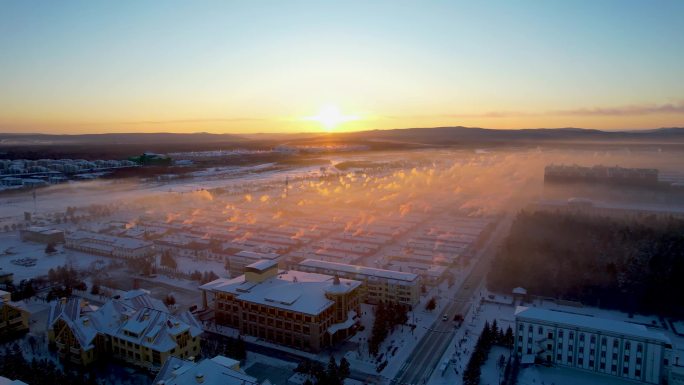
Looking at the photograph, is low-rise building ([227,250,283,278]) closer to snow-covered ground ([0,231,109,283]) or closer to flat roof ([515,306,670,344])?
snow-covered ground ([0,231,109,283])

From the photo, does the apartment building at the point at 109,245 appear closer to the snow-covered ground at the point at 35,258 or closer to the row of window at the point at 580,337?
the snow-covered ground at the point at 35,258

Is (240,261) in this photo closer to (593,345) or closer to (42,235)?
(42,235)

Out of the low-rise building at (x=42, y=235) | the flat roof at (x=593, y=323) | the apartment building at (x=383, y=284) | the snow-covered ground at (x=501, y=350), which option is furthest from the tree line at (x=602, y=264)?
the low-rise building at (x=42, y=235)

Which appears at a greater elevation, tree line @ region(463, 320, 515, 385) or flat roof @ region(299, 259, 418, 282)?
flat roof @ region(299, 259, 418, 282)

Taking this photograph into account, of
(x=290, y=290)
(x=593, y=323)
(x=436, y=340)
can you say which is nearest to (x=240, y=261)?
(x=290, y=290)

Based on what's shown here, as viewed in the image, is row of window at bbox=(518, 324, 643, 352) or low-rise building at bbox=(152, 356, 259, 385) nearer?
low-rise building at bbox=(152, 356, 259, 385)

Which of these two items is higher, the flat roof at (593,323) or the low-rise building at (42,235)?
the flat roof at (593,323)

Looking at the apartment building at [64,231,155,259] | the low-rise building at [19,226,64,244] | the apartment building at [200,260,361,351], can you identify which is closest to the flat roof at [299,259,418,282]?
the apartment building at [200,260,361,351]

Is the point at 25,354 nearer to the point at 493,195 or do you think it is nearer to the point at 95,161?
the point at 493,195
